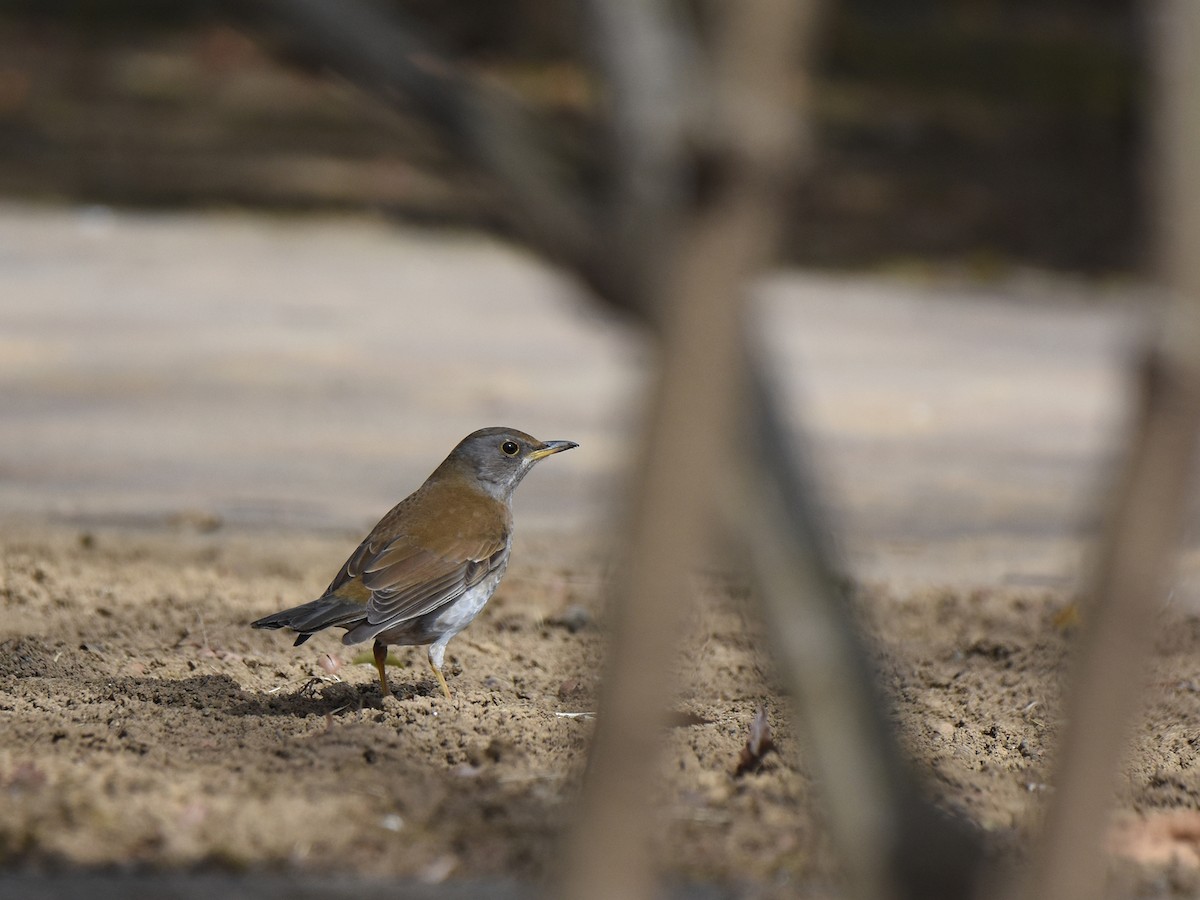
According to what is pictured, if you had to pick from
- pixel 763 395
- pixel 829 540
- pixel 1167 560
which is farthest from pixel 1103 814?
pixel 763 395

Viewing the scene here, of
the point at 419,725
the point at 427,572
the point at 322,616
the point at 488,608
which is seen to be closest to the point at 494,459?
the point at 488,608

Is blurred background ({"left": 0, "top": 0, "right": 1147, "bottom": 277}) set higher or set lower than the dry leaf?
higher

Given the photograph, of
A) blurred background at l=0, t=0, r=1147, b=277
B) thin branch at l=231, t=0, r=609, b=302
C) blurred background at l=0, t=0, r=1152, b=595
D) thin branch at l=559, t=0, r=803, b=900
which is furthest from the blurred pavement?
thin branch at l=559, t=0, r=803, b=900

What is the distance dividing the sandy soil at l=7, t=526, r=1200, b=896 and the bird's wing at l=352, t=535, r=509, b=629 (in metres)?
0.26

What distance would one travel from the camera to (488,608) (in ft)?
19.7

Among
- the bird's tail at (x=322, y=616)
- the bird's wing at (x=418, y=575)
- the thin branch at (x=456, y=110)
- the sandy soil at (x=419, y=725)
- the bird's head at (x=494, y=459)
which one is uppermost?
the thin branch at (x=456, y=110)

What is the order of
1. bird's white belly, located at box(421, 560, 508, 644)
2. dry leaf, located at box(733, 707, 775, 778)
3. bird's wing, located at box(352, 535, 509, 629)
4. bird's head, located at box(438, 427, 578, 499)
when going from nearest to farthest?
dry leaf, located at box(733, 707, 775, 778) → bird's wing, located at box(352, 535, 509, 629) → bird's white belly, located at box(421, 560, 508, 644) → bird's head, located at box(438, 427, 578, 499)

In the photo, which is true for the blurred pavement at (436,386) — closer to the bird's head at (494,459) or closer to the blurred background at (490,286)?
the blurred background at (490,286)

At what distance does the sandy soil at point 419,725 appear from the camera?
364cm

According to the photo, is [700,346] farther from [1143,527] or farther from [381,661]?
[381,661]

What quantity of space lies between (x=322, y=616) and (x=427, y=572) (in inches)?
13.2

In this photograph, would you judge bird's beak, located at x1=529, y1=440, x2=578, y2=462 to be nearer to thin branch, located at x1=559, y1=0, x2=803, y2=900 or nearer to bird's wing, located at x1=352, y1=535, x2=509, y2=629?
bird's wing, located at x1=352, y1=535, x2=509, y2=629

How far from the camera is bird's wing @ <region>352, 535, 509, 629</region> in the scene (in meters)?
4.77

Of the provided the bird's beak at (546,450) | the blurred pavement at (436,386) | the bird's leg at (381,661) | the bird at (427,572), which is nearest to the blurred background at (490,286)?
the blurred pavement at (436,386)
